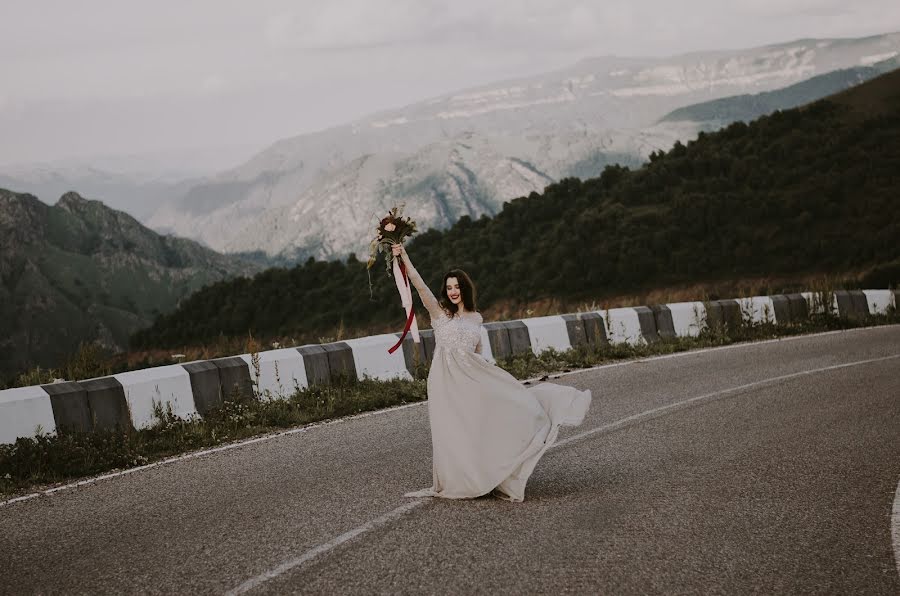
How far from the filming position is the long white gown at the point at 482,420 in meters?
7.36

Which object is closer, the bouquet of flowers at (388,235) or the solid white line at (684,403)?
the bouquet of flowers at (388,235)

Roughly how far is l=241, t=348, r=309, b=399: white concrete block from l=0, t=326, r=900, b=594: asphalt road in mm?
1397

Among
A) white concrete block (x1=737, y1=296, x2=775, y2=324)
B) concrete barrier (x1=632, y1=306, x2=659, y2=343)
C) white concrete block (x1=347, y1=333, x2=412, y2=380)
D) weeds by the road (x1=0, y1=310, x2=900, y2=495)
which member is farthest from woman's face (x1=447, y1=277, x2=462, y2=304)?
white concrete block (x1=737, y1=296, x2=775, y2=324)

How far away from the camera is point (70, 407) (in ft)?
32.6

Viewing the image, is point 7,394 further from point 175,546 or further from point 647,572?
point 647,572

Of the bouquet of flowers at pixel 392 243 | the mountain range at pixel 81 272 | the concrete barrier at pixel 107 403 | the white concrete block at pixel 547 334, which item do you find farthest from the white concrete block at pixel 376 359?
the mountain range at pixel 81 272

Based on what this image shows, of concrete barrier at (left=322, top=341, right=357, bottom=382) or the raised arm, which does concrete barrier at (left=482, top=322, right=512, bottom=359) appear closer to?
concrete barrier at (left=322, top=341, right=357, bottom=382)

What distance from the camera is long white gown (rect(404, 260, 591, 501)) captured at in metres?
7.36

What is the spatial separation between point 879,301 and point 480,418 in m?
19.3

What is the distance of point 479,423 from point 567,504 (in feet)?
2.49

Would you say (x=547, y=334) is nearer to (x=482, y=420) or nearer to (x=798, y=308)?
(x=798, y=308)

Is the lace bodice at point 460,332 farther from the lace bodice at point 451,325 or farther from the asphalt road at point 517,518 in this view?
the asphalt road at point 517,518

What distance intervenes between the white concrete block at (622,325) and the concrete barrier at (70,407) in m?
9.94

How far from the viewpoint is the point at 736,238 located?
62.0 metres
